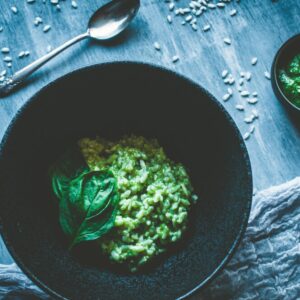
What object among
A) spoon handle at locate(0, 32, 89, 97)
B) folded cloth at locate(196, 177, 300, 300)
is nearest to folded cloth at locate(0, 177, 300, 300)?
folded cloth at locate(196, 177, 300, 300)

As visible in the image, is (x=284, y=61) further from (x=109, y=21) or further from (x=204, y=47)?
(x=109, y=21)

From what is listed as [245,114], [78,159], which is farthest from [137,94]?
[245,114]

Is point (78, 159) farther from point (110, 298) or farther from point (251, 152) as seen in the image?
point (251, 152)

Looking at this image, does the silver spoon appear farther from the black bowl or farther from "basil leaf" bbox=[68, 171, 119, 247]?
"basil leaf" bbox=[68, 171, 119, 247]

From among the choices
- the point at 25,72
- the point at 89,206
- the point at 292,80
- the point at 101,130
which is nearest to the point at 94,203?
the point at 89,206

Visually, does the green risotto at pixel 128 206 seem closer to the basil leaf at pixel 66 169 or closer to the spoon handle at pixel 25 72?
the basil leaf at pixel 66 169

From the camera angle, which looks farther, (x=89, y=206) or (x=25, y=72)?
(x=25, y=72)
